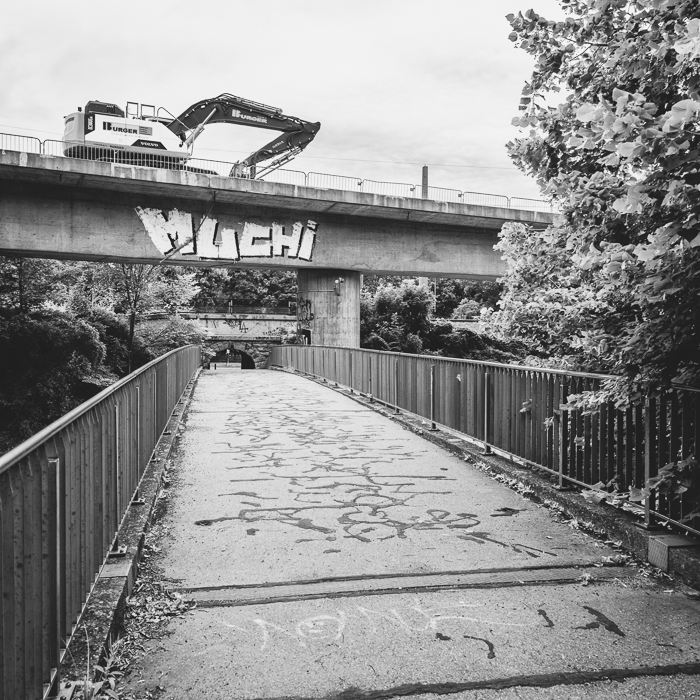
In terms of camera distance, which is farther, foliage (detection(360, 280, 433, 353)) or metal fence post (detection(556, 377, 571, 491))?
foliage (detection(360, 280, 433, 353))

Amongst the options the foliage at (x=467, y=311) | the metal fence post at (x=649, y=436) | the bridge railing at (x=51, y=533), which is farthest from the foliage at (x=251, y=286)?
the bridge railing at (x=51, y=533)

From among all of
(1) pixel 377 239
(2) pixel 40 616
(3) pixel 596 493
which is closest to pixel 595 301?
(3) pixel 596 493

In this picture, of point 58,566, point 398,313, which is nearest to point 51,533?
point 58,566

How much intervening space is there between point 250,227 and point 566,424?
67.7 feet

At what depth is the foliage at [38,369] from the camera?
69.1 ft

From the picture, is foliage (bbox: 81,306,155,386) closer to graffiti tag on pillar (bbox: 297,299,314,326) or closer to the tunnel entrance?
graffiti tag on pillar (bbox: 297,299,314,326)

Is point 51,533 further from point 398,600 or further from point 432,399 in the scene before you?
point 432,399

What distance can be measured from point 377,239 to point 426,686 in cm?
2563

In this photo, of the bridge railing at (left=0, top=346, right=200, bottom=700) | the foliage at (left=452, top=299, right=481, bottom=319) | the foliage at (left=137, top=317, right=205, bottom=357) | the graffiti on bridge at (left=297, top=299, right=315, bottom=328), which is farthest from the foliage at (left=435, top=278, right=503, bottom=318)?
the bridge railing at (left=0, top=346, right=200, bottom=700)

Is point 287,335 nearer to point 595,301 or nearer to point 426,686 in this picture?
point 595,301

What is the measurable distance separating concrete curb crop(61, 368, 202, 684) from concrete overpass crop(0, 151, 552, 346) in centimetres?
1756

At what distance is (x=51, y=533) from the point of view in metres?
2.73

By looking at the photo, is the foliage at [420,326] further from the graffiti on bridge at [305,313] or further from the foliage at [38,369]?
the foliage at [38,369]

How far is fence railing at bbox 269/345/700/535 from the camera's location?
463cm
